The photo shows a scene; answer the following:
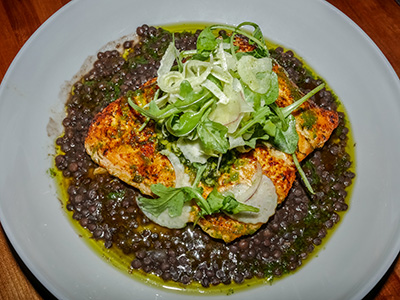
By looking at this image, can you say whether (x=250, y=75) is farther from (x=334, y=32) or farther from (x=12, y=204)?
(x=12, y=204)

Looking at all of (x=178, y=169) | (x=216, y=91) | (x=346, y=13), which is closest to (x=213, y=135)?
(x=216, y=91)

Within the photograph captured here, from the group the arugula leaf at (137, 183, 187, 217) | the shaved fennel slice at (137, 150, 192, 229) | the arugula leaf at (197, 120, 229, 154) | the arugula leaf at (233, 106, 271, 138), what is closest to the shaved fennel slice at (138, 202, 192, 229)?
the shaved fennel slice at (137, 150, 192, 229)

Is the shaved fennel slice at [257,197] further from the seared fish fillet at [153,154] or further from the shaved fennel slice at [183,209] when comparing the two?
the shaved fennel slice at [183,209]

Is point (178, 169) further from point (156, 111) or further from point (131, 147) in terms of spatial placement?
point (156, 111)

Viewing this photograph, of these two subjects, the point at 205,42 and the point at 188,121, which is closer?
the point at 188,121

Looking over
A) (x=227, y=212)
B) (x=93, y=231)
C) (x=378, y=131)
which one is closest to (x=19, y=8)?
(x=93, y=231)

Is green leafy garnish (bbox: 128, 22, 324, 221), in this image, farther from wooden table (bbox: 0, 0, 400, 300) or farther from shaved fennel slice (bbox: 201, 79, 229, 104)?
wooden table (bbox: 0, 0, 400, 300)
